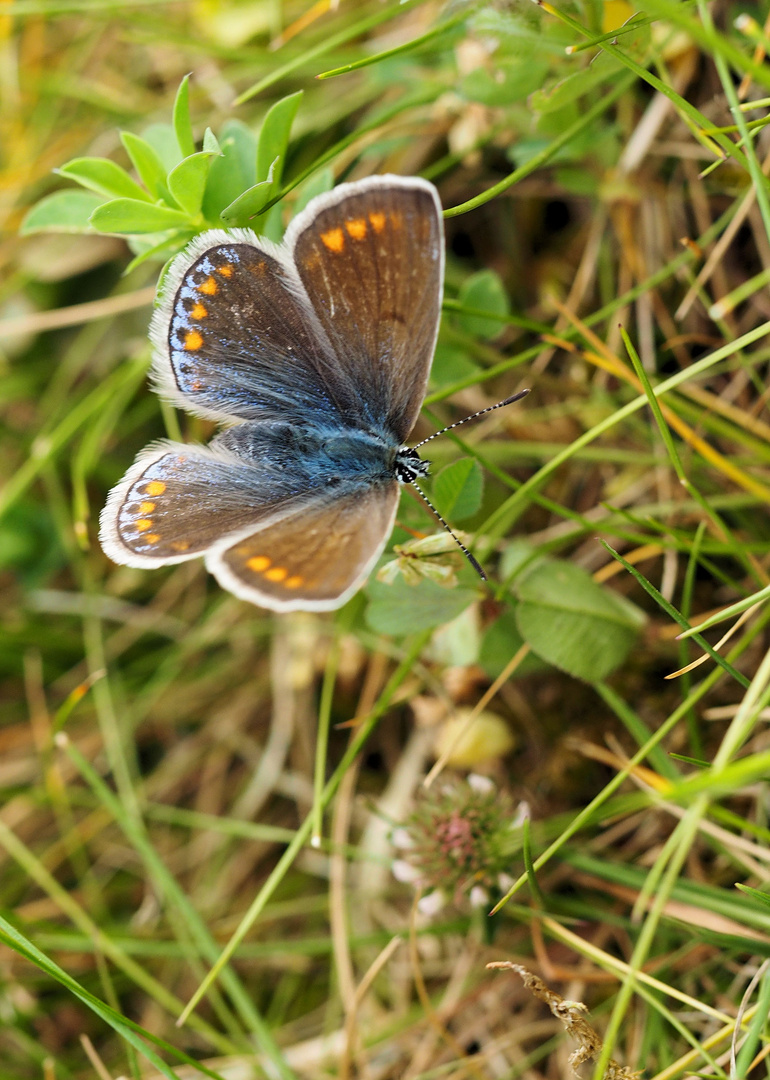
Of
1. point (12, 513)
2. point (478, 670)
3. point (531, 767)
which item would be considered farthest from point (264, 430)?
point (12, 513)

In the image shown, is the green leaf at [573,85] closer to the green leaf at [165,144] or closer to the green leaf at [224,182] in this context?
the green leaf at [224,182]

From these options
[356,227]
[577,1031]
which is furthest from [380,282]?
[577,1031]

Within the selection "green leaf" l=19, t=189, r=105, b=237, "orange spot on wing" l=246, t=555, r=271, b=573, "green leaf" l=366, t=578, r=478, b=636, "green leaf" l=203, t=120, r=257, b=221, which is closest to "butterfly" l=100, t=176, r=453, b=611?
"orange spot on wing" l=246, t=555, r=271, b=573

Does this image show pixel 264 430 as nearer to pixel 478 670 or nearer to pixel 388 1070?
pixel 478 670

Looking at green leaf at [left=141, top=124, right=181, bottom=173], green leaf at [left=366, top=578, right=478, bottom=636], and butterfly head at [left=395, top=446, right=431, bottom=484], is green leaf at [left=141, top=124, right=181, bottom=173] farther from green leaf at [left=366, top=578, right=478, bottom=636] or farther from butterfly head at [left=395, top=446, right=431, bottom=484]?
green leaf at [left=366, top=578, right=478, bottom=636]

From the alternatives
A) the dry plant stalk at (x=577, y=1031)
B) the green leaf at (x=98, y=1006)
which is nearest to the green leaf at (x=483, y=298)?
the dry plant stalk at (x=577, y=1031)

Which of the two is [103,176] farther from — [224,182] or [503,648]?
[503,648]
